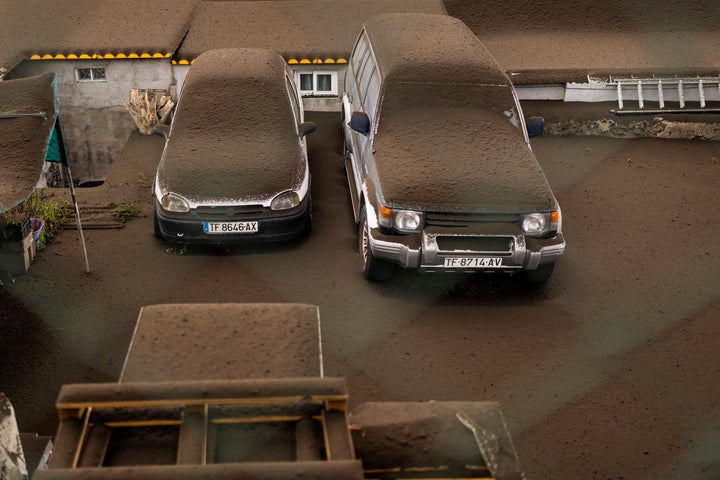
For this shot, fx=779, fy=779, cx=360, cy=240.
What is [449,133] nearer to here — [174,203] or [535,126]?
[535,126]

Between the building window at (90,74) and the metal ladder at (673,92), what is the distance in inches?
310

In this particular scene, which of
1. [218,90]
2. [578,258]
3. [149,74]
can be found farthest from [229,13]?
[578,258]

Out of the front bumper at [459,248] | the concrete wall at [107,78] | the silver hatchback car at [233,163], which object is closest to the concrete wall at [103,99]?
the concrete wall at [107,78]

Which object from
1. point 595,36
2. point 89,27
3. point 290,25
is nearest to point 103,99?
point 89,27

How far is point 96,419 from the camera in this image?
11.1ft

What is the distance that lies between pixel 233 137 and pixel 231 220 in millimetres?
1162

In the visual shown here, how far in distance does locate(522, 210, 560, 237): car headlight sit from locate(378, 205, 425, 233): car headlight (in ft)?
3.25

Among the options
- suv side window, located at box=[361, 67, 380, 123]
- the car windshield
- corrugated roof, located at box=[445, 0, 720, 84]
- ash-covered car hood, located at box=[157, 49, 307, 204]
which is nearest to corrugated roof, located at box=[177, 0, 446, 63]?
corrugated roof, located at box=[445, 0, 720, 84]

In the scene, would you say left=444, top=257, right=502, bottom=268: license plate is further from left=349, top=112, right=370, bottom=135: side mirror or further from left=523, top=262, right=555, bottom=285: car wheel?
left=349, top=112, right=370, bottom=135: side mirror

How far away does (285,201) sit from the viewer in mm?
8250

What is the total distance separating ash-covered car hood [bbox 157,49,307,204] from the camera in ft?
26.8

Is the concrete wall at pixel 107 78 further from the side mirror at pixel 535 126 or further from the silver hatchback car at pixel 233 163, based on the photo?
the side mirror at pixel 535 126

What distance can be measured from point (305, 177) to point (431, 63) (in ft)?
6.35

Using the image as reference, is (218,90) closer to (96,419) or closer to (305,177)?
(305,177)
